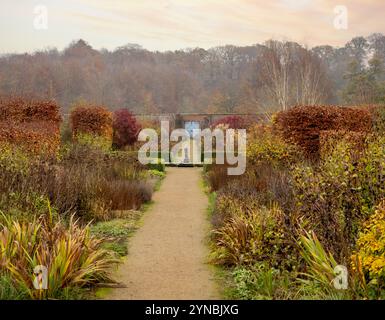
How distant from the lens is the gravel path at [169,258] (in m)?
5.06

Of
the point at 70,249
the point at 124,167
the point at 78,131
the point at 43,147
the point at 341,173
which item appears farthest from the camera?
the point at 78,131

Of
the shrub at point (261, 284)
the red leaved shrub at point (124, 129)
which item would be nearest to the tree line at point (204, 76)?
the red leaved shrub at point (124, 129)

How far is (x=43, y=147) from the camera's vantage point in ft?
39.5

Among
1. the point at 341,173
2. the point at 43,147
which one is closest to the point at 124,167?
the point at 43,147

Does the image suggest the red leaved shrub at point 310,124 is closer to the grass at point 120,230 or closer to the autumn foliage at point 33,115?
the grass at point 120,230

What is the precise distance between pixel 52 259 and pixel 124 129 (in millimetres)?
17823

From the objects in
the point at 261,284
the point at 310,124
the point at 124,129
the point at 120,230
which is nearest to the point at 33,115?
the point at 124,129

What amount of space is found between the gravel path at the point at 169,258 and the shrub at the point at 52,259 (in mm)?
374

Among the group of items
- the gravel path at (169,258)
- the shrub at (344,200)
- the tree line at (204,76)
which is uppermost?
the tree line at (204,76)

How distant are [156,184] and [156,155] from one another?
19.9 feet

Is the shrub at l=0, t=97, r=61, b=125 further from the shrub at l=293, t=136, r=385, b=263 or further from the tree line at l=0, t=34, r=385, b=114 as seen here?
the shrub at l=293, t=136, r=385, b=263

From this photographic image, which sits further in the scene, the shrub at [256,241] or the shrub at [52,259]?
the shrub at [256,241]

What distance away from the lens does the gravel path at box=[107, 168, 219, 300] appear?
16.6ft

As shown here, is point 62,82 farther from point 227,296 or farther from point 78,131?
point 227,296
